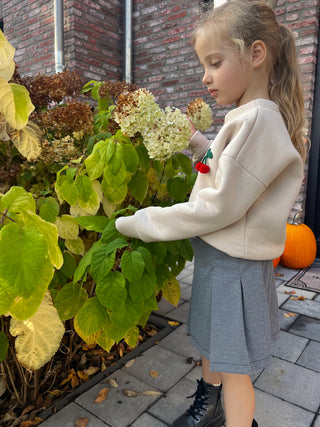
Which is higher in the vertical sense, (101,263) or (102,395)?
(101,263)

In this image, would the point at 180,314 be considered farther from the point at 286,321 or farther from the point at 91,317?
the point at 91,317

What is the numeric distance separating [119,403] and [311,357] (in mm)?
1115

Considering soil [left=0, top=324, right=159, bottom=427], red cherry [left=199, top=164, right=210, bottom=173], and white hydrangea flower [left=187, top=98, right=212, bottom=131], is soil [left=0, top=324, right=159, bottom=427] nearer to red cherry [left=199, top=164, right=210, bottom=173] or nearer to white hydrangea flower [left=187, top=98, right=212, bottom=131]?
red cherry [left=199, top=164, right=210, bottom=173]

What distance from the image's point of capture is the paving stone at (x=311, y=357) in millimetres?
1856

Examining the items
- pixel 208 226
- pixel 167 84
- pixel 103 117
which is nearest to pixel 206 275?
pixel 208 226

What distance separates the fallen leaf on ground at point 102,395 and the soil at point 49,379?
14cm

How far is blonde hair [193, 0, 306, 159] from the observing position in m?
1.08

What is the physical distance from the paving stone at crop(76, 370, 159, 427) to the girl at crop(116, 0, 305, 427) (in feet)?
1.62

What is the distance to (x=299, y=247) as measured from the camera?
331 centimetres

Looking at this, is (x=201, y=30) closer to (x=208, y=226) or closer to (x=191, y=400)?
(x=208, y=226)

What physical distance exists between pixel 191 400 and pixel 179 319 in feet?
2.52

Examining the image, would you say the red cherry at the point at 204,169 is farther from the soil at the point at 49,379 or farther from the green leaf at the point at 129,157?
the soil at the point at 49,379

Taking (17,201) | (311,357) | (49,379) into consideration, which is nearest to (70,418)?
(49,379)

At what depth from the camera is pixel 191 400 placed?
160cm
